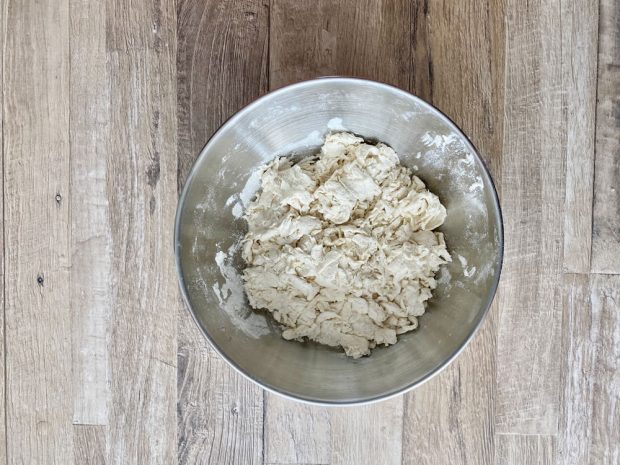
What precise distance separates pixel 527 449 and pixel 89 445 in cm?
111

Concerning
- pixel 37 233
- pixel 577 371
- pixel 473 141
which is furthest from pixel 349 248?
pixel 37 233

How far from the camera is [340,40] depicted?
4.28ft

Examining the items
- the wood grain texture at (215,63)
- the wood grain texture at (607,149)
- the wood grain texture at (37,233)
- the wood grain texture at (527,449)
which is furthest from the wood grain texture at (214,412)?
the wood grain texture at (607,149)

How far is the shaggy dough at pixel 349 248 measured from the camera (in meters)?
1.20

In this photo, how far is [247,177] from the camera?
125 cm

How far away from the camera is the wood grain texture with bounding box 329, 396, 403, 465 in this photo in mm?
1318

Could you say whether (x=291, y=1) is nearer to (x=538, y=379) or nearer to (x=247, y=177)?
(x=247, y=177)

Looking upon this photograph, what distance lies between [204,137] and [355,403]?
722 millimetres

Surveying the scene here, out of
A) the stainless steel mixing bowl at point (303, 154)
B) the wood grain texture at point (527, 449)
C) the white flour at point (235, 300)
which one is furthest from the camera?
the wood grain texture at point (527, 449)

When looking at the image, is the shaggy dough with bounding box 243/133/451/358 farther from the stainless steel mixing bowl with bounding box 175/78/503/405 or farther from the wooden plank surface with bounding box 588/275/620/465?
the wooden plank surface with bounding box 588/275/620/465

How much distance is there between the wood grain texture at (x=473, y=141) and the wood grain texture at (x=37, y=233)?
0.90m

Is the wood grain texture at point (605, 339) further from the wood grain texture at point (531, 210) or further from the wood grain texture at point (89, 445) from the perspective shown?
the wood grain texture at point (89, 445)

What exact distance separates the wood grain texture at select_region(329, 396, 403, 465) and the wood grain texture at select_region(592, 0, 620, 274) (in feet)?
2.07

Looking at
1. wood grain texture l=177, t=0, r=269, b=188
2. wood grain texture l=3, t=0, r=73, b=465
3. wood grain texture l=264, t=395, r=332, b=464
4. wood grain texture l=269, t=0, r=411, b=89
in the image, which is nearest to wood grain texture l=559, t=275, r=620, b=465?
wood grain texture l=264, t=395, r=332, b=464
